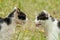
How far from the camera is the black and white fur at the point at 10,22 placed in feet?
25.8

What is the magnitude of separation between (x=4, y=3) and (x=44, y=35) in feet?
Result: 8.96

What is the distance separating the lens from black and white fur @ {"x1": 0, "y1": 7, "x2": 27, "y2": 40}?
25.8 ft

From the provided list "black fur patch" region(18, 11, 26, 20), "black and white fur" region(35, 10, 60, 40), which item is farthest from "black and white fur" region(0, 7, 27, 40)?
"black and white fur" region(35, 10, 60, 40)

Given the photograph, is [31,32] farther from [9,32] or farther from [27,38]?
[9,32]

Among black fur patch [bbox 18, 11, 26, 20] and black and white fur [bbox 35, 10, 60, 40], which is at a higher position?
black fur patch [bbox 18, 11, 26, 20]

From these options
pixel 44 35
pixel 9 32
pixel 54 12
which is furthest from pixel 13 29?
pixel 54 12

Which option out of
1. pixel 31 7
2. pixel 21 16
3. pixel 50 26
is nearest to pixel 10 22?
pixel 21 16

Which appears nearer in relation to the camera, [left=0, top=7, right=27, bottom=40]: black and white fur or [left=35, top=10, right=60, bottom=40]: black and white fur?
[left=35, top=10, right=60, bottom=40]: black and white fur

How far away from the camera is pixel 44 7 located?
10375 millimetres

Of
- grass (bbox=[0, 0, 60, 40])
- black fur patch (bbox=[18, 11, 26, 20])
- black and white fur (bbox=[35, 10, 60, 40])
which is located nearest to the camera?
black and white fur (bbox=[35, 10, 60, 40])

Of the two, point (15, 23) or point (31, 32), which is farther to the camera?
point (31, 32)

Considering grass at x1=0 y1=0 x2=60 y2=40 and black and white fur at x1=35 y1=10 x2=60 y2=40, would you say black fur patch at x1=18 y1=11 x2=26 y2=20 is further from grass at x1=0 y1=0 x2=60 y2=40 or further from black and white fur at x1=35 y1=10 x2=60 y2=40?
grass at x1=0 y1=0 x2=60 y2=40

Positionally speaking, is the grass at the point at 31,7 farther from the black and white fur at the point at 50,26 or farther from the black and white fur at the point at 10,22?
the black and white fur at the point at 50,26

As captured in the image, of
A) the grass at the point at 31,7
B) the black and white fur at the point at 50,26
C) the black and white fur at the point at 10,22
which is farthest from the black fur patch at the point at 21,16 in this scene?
the grass at the point at 31,7
